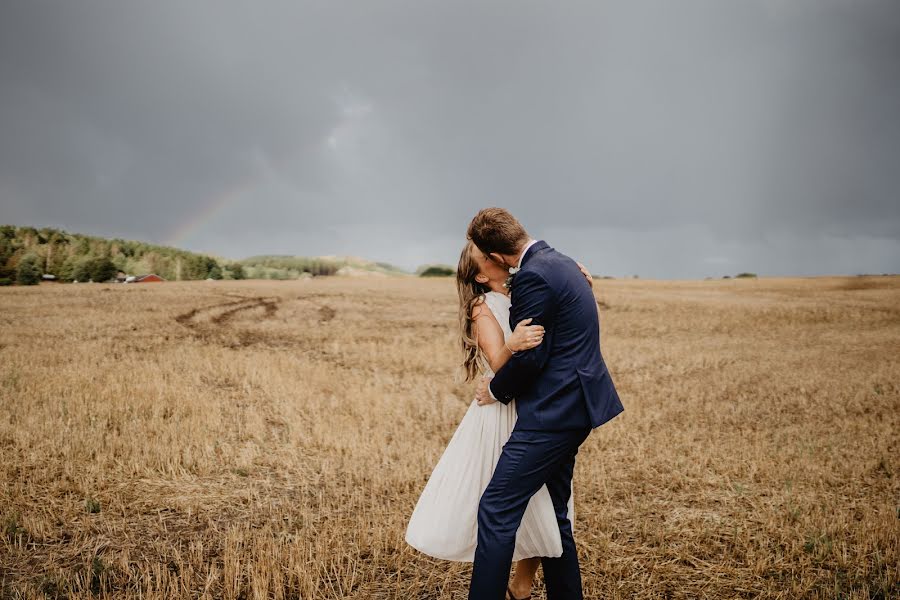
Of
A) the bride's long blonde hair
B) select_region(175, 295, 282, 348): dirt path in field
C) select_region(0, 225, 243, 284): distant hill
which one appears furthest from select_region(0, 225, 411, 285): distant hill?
the bride's long blonde hair

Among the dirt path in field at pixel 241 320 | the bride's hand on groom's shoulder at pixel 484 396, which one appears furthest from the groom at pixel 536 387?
the dirt path in field at pixel 241 320

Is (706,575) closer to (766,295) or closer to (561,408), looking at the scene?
(561,408)

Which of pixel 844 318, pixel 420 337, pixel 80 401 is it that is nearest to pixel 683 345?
pixel 420 337

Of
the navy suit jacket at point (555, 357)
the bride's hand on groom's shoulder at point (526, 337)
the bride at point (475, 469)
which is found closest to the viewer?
the bride's hand on groom's shoulder at point (526, 337)

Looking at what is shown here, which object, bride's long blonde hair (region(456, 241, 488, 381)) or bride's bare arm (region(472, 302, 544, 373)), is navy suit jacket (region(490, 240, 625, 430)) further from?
bride's long blonde hair (region(456, 241, 488, 381))

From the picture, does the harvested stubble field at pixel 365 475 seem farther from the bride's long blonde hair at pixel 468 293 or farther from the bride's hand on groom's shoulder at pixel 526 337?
the bride's hand on groom's shoulder at pixel 526 337

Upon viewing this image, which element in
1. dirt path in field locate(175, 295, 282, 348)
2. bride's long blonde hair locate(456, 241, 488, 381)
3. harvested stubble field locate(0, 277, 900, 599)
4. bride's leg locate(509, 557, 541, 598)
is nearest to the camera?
bride's long blonde hair locate(456, 241, 488, 381)

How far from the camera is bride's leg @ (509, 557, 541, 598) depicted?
3.75 meters

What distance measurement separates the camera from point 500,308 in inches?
136

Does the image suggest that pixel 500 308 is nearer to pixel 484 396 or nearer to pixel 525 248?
pixel 525 248

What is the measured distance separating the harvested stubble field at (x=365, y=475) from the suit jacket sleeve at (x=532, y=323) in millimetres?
1343

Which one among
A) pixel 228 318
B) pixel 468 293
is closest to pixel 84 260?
pixel 228 318

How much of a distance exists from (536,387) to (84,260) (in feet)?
351

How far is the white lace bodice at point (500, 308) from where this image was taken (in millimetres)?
3418
